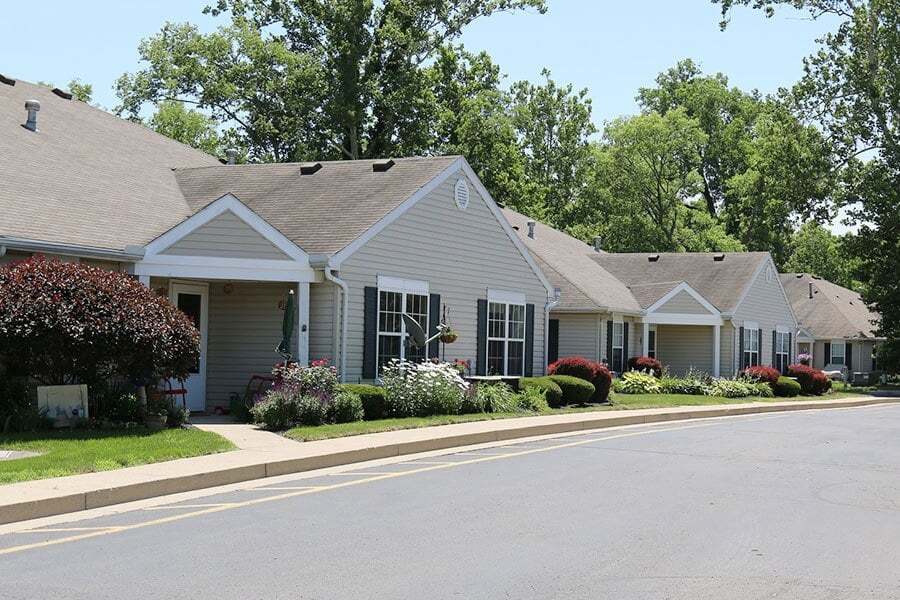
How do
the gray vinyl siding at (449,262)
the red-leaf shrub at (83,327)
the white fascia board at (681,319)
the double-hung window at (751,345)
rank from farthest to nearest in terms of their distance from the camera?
the double-hung window at (751,345), the white fascia board at (681,319), the gray vinyl siding at (449,262), the red-leaf shrub at (83,327)

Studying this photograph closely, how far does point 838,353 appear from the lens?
2504 inches

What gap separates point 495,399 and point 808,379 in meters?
21.6

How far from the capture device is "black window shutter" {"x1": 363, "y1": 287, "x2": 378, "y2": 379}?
72.3 feet

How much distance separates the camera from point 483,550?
9102 mm

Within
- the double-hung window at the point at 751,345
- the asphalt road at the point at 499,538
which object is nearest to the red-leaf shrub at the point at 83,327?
the asphalt road at the point at 499,538

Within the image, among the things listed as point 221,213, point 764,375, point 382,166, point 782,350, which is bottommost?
point 764,375

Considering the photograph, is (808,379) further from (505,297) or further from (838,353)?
(838,353)

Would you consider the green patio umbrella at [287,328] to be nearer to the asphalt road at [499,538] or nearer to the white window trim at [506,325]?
the asphalt road at [499,538]

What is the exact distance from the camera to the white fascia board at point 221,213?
19094 millimetres

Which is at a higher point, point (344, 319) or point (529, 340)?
point (344, 319)

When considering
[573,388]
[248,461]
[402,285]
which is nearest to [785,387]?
[573,388]

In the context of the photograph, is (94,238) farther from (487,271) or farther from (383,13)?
(383,13)

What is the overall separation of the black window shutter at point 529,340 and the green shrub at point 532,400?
10.1ft

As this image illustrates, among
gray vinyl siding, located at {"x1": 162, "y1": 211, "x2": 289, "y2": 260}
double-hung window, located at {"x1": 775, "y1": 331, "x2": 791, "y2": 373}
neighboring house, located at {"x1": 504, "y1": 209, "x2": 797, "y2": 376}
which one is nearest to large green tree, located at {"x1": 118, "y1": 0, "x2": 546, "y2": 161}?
neighboring house, located at {"x1": 504, "y1": 209, "x2": 797, "y2": 376}
